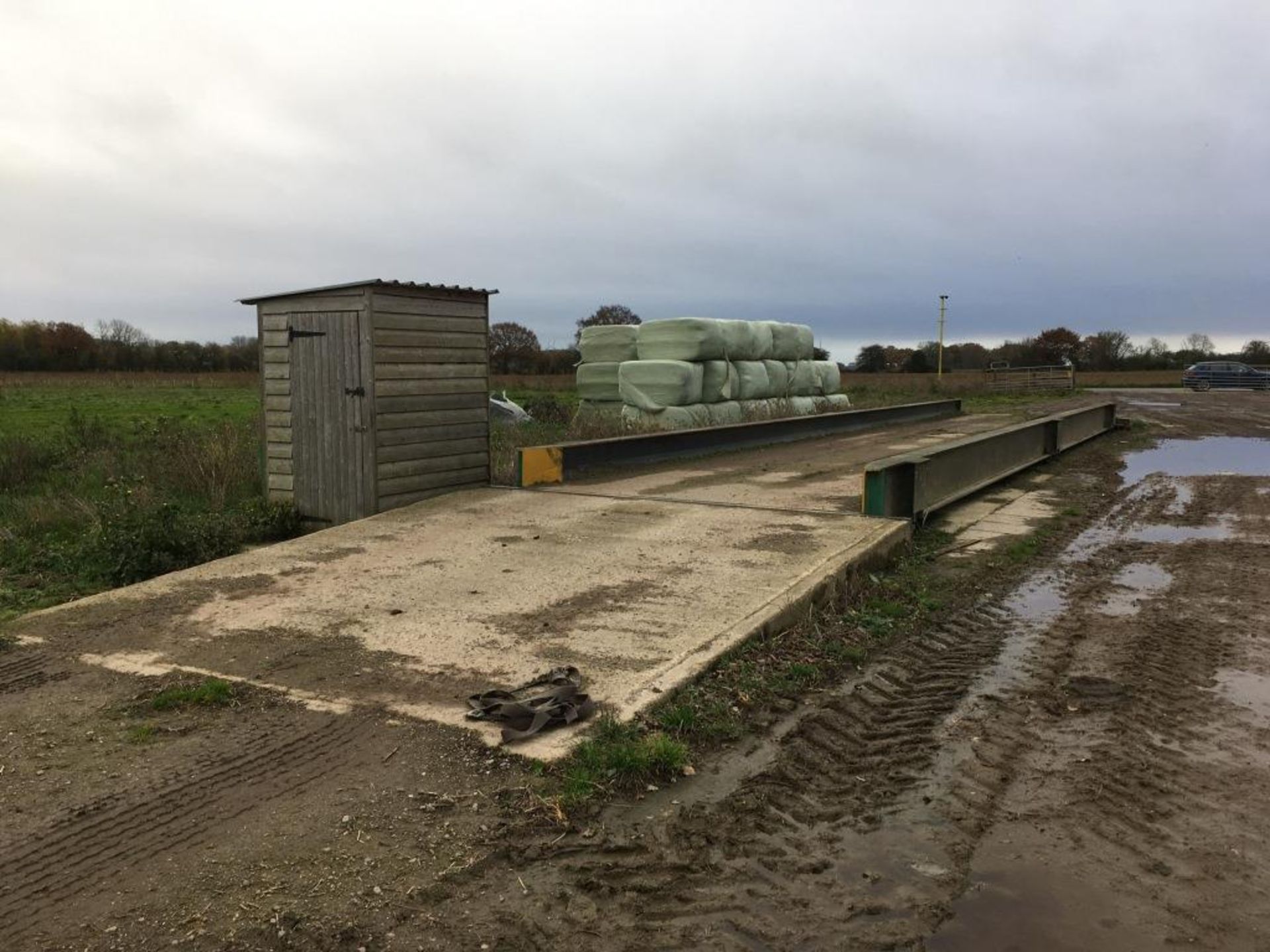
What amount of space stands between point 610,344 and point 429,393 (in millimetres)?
10747

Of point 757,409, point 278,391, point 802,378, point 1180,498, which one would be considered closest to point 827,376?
point 802,378

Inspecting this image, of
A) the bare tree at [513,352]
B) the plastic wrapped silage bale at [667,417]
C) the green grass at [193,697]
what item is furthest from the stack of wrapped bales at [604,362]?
the bare tree at [513,352]

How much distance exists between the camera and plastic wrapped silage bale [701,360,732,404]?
18938 mm

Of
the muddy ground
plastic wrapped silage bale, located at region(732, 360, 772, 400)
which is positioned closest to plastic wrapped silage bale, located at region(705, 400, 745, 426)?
plastic wrapped silage bale, located at region(732, 360, 772, 400)

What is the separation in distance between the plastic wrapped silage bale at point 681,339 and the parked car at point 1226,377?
3999 centimetres

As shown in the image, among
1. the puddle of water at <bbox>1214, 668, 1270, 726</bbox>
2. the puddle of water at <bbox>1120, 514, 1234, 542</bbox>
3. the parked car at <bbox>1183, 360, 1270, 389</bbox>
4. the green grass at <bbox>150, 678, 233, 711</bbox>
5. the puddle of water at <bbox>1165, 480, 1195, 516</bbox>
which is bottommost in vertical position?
the puddle of water at <bbox>1214, 668, 1270, 726</bbox>

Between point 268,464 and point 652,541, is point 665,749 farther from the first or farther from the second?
point 268,464

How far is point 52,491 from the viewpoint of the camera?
35.6 ft

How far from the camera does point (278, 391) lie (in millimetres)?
9453

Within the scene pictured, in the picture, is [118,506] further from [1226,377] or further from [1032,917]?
[1226,377]

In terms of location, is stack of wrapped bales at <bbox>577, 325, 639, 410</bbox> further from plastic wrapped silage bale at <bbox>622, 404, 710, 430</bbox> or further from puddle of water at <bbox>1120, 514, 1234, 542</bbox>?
puddle of water at <bbox>1120, 514, 1234, 542</bbox>

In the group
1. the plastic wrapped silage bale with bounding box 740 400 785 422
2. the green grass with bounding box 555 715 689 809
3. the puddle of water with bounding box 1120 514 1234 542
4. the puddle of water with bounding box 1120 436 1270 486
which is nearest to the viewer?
the green grass with bounding box 555 715 689 809

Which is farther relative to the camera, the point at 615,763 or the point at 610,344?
the point at 610,344

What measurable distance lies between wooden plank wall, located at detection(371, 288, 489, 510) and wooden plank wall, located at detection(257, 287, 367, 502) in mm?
954
